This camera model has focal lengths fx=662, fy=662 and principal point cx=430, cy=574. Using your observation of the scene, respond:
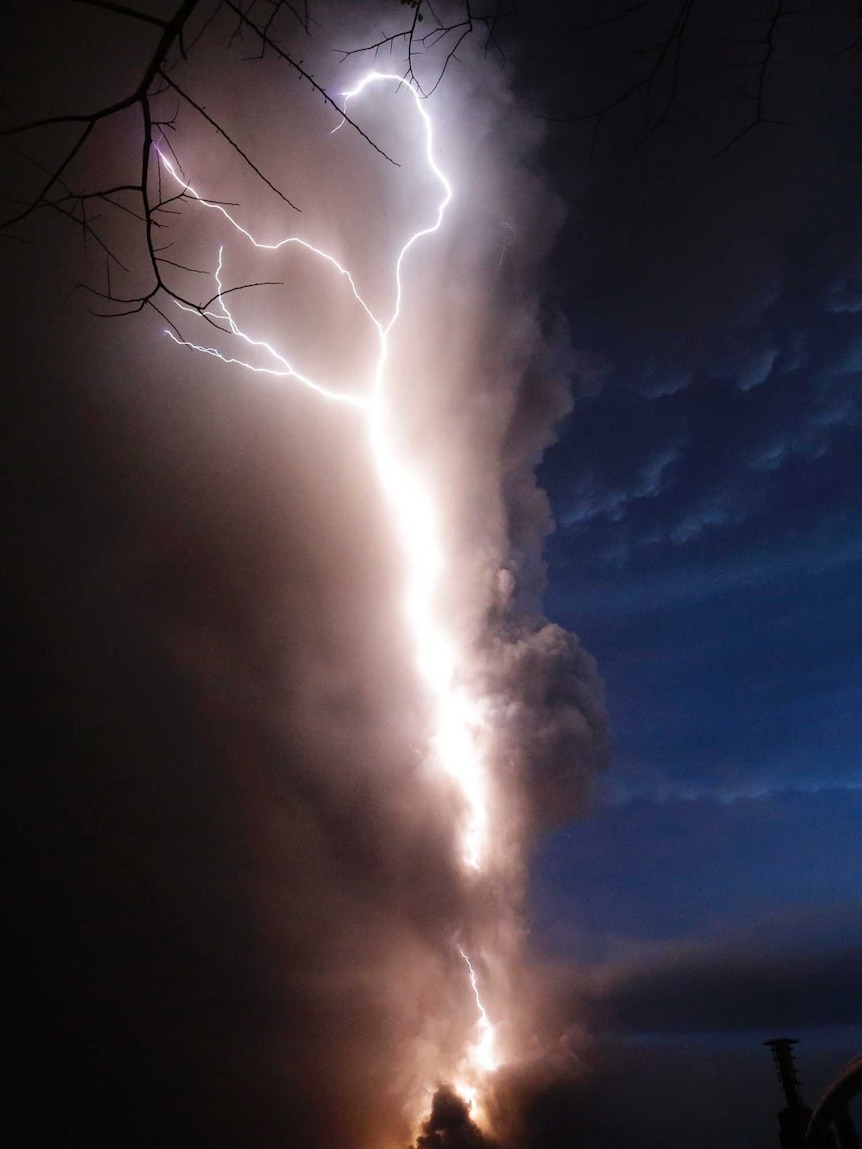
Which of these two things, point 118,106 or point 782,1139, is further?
point 782,1139

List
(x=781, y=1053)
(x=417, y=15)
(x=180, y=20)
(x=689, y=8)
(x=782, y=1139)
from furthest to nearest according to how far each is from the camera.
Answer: (x=781, y=1053) < (x=782, y=1139) < (x=417, y=15) < (x=689, y=8) < (x=180, y=20)

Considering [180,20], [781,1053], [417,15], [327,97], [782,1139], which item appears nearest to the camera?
[180,20]

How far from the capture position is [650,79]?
1.97m

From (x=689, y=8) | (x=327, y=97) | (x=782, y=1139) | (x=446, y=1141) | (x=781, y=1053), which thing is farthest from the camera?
(x=446, y=1141)

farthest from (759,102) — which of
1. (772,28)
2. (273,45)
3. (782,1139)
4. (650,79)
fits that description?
(782,1139)

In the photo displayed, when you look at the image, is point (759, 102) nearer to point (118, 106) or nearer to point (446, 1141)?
point (118, 106)

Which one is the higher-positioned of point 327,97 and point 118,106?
point 327,97

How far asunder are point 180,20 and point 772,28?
5.42ft

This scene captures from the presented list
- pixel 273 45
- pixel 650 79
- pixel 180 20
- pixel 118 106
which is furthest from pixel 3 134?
pixel 650 79

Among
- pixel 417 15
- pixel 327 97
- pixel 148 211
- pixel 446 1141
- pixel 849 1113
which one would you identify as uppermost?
pixel 417 15

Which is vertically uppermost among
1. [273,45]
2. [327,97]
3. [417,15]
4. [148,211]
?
[417,15]

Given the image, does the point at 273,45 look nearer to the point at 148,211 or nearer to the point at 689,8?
the point at 148,211

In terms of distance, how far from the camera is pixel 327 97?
2146 millimetres

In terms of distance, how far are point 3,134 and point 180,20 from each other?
0.62 m
